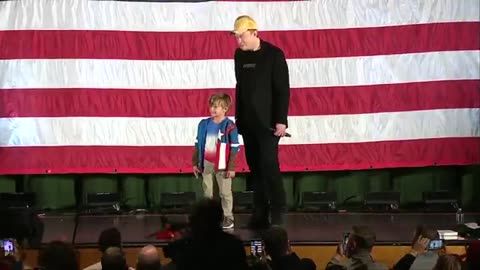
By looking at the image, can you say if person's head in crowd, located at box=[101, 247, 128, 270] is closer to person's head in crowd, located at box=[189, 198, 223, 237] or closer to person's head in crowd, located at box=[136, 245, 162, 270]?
person's head in crowd, located at box=[136, 245, 162, 270]

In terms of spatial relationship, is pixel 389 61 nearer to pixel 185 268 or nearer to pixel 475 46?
pixel 475 46

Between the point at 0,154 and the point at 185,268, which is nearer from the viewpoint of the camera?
the point at 185,268

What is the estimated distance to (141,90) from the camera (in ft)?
33.9

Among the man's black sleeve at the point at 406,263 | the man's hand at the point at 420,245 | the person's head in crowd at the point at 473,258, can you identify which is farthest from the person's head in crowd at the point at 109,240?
the person's head in crowd at the point at 473,258

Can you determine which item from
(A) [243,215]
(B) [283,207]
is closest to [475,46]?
(A) [243,215]

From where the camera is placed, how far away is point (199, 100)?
1034 cm

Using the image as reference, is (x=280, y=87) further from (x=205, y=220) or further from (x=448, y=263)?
(x=205, y=220)

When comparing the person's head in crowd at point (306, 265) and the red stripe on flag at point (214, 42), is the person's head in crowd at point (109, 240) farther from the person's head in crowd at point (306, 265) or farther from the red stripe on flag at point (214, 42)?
the red stripe on flag at point (214, 42)

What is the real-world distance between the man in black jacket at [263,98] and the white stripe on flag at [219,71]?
10.3ft

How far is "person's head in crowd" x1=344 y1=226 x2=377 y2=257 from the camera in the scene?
5.56m

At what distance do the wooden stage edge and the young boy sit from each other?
0.85 meters

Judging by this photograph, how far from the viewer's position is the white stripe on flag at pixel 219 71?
1030cm

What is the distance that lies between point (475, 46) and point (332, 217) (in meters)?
2.83

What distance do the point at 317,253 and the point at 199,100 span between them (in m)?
3.31
